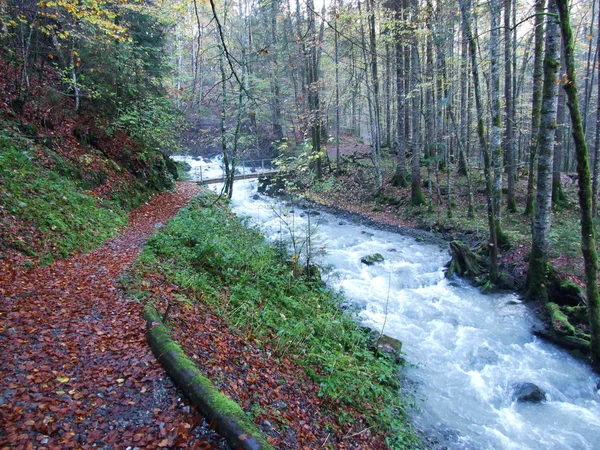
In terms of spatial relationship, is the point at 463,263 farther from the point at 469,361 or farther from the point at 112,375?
the point at 112,375

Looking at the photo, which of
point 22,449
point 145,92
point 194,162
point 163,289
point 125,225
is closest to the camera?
point 22,449

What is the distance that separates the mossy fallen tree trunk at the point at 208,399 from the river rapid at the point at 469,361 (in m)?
3.75

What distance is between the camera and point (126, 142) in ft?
44.8

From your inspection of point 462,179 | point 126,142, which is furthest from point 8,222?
point 462,179

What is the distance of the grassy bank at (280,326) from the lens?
188 inches

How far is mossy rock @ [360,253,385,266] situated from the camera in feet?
40.5

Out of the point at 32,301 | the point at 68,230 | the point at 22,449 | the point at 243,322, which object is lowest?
the point at 243,322

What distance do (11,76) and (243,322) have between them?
11109mm

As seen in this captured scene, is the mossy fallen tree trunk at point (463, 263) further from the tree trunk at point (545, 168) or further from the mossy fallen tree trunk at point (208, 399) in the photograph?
the mossy fallen tree trunk at point (208, 399)

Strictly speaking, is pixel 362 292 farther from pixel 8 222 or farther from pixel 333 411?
pixel 8 222

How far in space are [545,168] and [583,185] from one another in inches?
84.9

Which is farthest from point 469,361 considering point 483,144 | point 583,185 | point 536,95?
point 536,95

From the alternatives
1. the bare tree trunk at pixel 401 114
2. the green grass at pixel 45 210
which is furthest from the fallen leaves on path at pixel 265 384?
the bare tree trunk at pixel 401 114

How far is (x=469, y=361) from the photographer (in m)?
7.44
